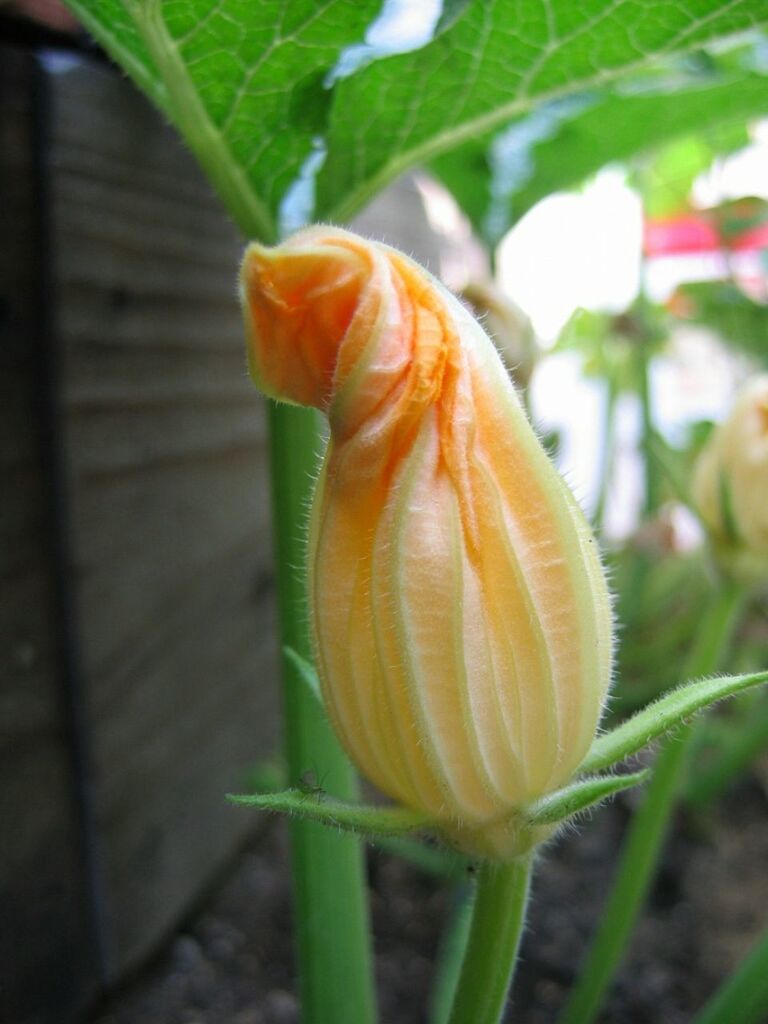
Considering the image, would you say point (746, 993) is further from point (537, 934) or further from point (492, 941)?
point (537, 934)

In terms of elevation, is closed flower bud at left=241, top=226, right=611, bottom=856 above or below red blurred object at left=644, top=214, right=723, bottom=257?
below

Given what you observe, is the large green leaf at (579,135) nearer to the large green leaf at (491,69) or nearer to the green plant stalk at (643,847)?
the large green leaf at (491,69)

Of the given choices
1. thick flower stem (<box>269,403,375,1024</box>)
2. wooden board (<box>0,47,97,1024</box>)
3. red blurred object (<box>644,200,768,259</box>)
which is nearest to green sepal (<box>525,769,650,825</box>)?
thick flower stem (<box>269,403,375,1024</box>)

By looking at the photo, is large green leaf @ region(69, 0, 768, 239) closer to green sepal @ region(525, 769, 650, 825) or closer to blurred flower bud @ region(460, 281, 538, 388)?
blurred flower bud @ region(460, 281, 538, 388)

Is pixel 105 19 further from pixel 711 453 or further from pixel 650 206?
pixel 650 206

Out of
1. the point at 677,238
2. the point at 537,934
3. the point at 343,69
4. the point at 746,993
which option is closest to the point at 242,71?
the point at 343,69

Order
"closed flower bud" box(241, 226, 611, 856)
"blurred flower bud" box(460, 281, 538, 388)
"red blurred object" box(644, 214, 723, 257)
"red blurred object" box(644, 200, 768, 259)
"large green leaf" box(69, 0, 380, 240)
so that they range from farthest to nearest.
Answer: "red blurred object" box(644, 214, 723, 257)
"red blurred object" box(644, 200, 768, 259)
"blurred flower bud" box(460, 281, 538, 388)
"large green leaf" box(69, 0, 380, 240)
"closed flower bud" box(241, 226, 611, 856)

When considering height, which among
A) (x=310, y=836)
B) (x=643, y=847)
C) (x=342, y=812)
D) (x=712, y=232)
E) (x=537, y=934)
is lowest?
(x=537, y=934)
